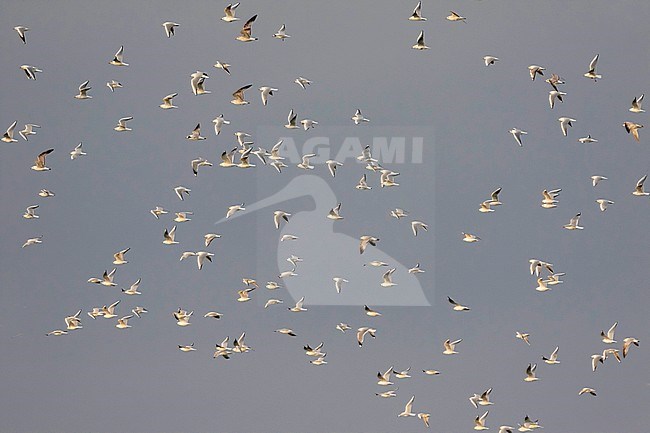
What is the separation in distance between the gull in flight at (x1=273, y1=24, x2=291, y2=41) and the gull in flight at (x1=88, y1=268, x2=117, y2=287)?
9.84 feet

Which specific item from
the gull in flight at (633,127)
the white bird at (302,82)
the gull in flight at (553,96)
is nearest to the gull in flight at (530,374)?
the gull in flight at (633,127)

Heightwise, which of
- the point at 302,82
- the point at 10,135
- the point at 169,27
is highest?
the point at 169,27

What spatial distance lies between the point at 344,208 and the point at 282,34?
1938 millimetres

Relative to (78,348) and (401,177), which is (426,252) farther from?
(78,348)

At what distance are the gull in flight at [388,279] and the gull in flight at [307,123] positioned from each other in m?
1.70

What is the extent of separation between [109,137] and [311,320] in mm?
2904

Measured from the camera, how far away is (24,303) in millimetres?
10422

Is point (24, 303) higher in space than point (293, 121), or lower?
lower

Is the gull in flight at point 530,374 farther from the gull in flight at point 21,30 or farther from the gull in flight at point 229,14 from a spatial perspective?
the gull in flight at point 21,30

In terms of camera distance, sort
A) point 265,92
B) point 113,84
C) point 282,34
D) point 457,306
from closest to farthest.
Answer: point 282,34, point 113,84, point 265,92, point 457,306

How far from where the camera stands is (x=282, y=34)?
31.2 feet

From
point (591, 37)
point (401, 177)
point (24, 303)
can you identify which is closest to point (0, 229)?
point (24, 303)

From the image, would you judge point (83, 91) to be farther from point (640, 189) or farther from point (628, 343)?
point (628, 343)

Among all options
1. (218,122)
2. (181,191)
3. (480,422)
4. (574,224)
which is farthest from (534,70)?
(181,191)
